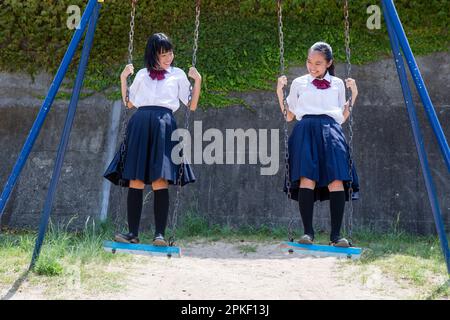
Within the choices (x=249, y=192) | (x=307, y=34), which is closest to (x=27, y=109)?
(x=249, y=192)

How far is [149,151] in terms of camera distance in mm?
4684

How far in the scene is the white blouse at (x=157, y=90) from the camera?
4.75 m

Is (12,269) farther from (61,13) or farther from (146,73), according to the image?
(61,13)

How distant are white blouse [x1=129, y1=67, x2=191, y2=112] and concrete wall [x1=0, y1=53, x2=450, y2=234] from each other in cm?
344

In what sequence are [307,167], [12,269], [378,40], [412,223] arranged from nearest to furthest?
1. [307,167]
2. [12,269]
3. [412,223]
4. [378,40]

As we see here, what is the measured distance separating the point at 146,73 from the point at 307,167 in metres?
1.37

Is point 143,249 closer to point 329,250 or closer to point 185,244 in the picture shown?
point 329,250

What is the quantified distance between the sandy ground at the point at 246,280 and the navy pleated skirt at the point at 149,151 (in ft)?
3.23

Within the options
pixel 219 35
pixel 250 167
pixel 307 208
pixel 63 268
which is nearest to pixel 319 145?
pixel 307 208

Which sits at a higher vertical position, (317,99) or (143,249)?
(317,99)

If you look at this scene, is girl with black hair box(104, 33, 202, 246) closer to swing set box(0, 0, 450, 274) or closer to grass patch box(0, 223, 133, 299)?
swing set box(0, 0, 450, 274)

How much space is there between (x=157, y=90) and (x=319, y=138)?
4.02 feet

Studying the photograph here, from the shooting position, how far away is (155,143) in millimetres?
4664

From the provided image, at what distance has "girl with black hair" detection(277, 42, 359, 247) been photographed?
4.65 meters
